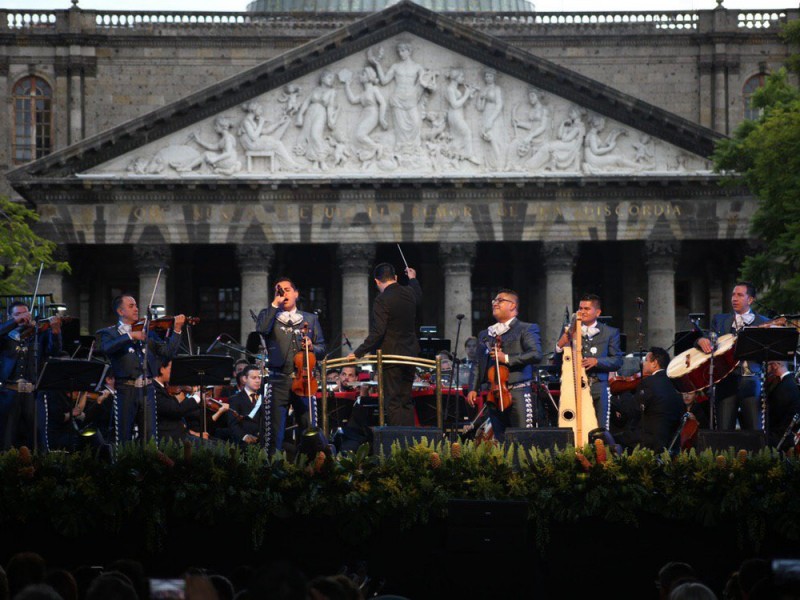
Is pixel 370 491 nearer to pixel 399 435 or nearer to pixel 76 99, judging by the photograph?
pixel 399 435

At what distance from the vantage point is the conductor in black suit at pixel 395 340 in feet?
63.2

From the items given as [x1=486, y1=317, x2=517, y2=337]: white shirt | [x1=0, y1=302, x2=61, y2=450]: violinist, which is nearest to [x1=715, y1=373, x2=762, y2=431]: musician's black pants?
[x1=486, y1=317, x2=517, y2=337]: white shirt

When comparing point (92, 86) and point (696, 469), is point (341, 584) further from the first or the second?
point (92, 86)

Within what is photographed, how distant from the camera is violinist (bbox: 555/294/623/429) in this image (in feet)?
63.1

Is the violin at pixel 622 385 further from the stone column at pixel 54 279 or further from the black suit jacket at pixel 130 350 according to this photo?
the stone column at pixel 54 279

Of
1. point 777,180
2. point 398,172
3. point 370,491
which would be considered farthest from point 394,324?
point 398,172

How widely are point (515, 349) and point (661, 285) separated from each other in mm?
31122

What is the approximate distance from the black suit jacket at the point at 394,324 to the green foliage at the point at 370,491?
17.3 feet

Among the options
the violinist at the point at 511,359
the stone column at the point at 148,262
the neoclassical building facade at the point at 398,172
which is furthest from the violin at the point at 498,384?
the stone column at the point at 148,262

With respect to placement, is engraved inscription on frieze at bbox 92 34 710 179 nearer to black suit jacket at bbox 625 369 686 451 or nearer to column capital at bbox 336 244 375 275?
column capital at bbox 336 244 375 275

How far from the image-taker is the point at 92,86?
55281mm

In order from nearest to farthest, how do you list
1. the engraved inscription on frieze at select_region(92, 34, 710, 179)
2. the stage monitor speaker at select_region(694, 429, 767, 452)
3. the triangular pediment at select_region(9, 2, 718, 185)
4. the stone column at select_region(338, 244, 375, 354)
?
the stage monitor speaker at select_region(694, 429, 767, 452) < the triangular pediment at select_region(9, 2, 718, 185) < the engraved inscription on frieze at select_region(92, 34, 710, 179) < the stone column at select_region(338, 244, 375, 354)

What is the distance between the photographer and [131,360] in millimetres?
19844

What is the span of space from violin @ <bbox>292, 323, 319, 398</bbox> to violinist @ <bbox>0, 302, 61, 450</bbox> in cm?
348
